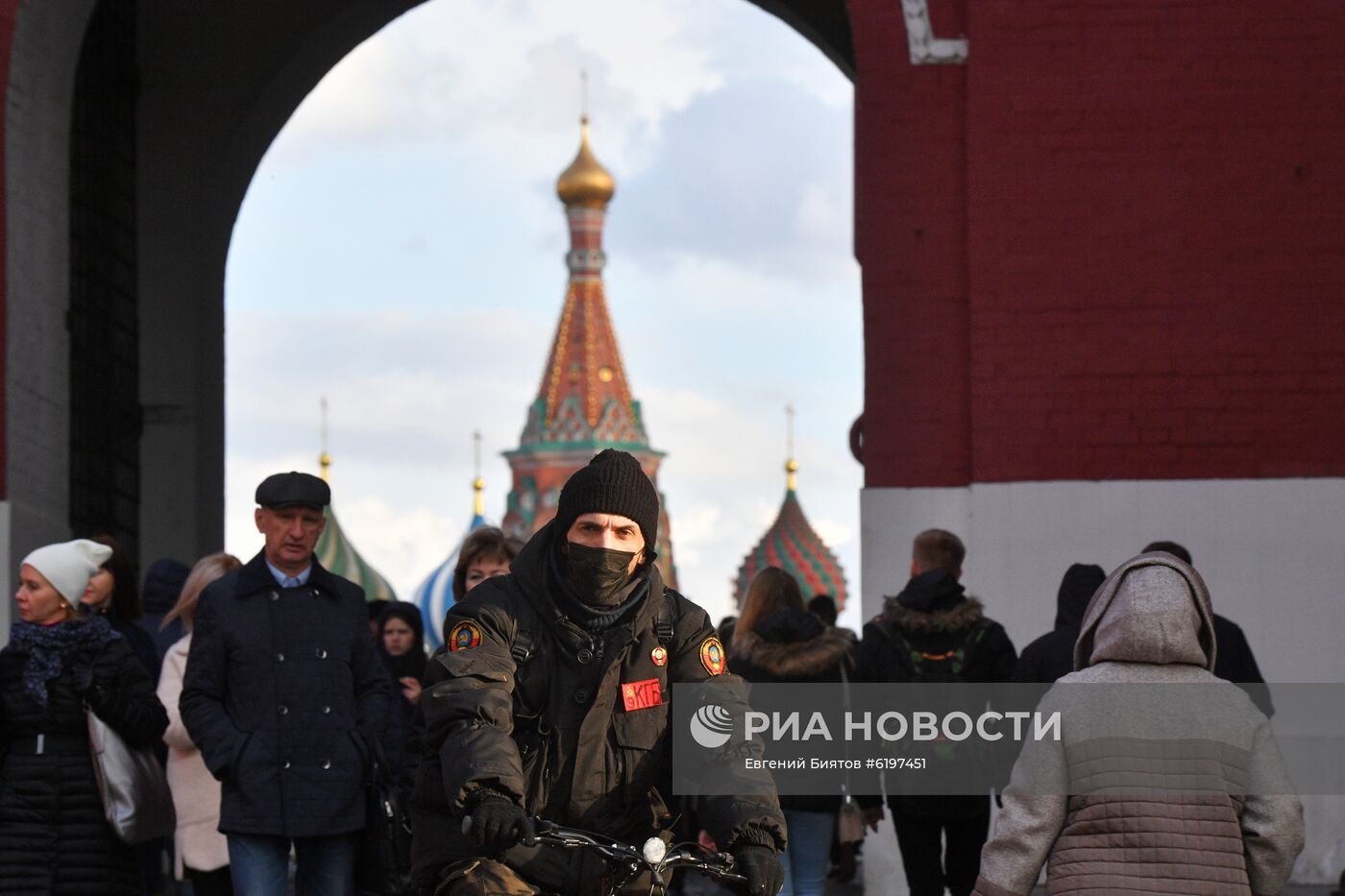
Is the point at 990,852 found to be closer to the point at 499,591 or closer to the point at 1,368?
the point at 499,591

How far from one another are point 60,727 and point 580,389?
2924 inches

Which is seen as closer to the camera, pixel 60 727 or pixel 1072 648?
pixel 60 727

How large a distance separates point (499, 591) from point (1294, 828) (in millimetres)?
1735

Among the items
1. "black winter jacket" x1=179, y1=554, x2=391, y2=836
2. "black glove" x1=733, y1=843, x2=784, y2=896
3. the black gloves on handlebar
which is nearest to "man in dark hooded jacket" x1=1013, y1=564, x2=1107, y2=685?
Result: "black winter jacket" x1=179, y1=554, x2=391, y2=836

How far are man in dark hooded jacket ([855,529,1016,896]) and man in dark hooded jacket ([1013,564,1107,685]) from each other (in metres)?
0.22

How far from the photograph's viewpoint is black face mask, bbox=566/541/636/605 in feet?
16.3

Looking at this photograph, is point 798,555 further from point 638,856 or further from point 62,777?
point 638,856

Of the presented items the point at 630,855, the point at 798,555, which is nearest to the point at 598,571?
the point at 630,855

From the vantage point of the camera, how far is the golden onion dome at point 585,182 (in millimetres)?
81938

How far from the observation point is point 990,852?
5395 millimetres

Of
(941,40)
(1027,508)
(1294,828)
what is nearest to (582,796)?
(1294,828)

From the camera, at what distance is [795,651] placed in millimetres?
8961

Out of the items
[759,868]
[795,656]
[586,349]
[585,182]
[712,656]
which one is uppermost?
[585,182]

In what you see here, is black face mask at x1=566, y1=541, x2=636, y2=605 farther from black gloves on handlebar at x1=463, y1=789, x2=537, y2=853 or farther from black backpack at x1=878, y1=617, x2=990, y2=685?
black backpack at x1=878, y1=617, x2=990, y2=685
